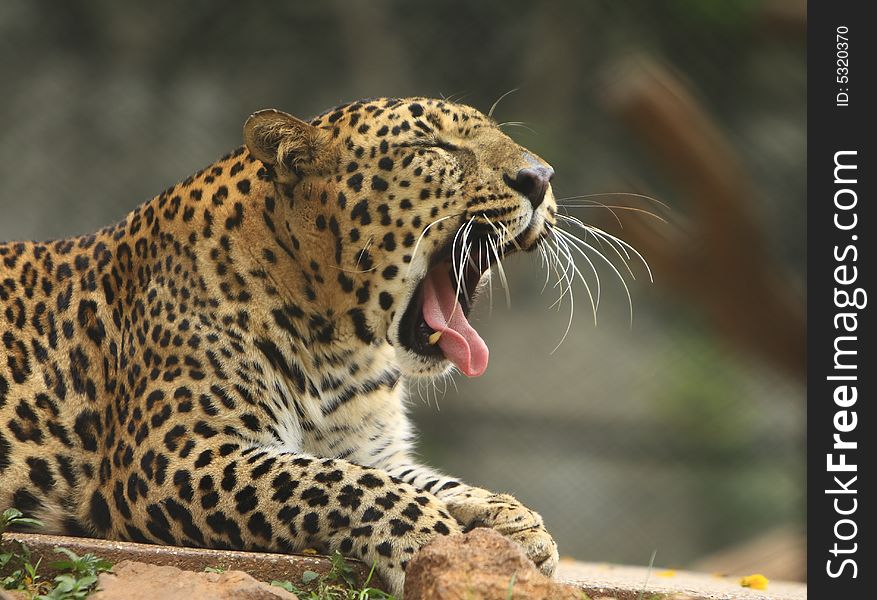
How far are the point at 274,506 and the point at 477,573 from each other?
104cm

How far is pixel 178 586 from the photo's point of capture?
390 centimetres

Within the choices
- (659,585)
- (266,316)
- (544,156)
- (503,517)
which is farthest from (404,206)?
(544,156)

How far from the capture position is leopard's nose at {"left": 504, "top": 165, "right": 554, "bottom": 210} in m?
4.81

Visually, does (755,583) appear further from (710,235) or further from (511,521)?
(710,235)

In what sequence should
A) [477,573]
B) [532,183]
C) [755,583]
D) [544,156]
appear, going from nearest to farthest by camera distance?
[477,573] → [532,183] → [755,583] → [544,156]

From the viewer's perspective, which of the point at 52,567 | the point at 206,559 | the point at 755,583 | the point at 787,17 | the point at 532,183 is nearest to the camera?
the point at 52,567

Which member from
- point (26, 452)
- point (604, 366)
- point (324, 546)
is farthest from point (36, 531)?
point (604, 366)

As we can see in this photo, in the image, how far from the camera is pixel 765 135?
1345 centimetres

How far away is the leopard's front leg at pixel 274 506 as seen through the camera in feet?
13.8

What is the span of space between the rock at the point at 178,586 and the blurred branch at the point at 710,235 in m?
5.82

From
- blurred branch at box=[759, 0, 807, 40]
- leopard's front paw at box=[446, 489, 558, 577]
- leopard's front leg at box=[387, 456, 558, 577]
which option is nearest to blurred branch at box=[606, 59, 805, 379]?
blurred branch at box=[759, 0, 807, 40]

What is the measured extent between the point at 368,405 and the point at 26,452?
136 cm
